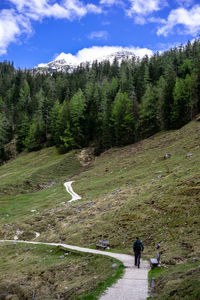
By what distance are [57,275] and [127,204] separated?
550 inches

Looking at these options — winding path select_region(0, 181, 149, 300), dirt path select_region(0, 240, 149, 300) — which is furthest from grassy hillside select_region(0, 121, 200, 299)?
dirt path select_region(0, 240, 149, 300)

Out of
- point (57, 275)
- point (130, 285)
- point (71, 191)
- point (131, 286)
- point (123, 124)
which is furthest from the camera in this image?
point (123, 124)

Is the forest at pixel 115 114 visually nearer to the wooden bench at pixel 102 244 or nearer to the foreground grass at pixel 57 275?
the wooden bench at pixel 102 244

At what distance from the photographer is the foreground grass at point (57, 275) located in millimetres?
13852

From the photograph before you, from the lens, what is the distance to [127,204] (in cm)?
2939

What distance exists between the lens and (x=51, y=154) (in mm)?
90938

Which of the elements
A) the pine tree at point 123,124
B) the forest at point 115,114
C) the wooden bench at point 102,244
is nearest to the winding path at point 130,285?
the wooden bench at point 102,244

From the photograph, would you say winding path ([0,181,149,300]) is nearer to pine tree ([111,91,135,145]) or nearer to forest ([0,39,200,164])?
forest ([0,39,200,164])

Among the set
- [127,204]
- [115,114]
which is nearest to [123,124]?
[115,114]

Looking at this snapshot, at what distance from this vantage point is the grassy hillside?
21297 millimetres

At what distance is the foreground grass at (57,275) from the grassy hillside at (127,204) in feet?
11.9

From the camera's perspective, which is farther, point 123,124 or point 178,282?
point 123,124

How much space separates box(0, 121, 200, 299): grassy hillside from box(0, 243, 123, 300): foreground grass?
11.9 ft

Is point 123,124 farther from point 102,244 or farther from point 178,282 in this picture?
point 178,282
